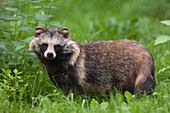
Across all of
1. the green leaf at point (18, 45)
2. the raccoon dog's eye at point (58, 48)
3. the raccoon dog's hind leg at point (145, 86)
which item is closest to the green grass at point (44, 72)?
the green leaf at point (18, 45)

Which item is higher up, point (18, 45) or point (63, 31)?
point (63, 31)

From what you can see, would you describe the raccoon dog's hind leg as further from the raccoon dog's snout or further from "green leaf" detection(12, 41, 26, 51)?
"green leaf" detection(12, 41, 26, 51)

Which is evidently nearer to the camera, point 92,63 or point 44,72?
point 92,63

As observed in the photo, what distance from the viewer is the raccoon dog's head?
16.2 ft

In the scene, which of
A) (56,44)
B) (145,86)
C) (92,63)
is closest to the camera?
(145,86)

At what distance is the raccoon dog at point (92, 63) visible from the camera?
485 cm

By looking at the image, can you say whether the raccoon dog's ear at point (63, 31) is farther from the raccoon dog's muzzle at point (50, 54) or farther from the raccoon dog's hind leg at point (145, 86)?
the raccoon dog's hind leg at point (145, 86)

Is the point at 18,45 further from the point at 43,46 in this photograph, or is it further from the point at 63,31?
the point at 63,31

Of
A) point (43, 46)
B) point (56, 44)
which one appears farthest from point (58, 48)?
point (43, 46)

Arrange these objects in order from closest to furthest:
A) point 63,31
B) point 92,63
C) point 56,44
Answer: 1. point 56,44
2. point 63,31
3. point 92,63

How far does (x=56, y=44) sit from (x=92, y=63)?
0.69 metres

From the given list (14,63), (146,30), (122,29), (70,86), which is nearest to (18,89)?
(14,63)

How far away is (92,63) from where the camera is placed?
16.9 ft

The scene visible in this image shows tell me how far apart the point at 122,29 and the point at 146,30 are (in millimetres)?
1007
